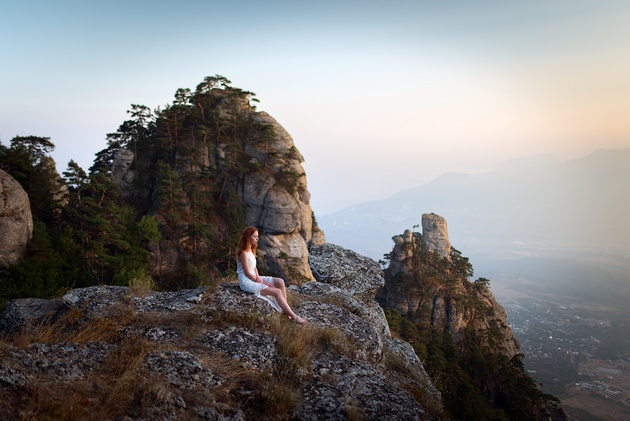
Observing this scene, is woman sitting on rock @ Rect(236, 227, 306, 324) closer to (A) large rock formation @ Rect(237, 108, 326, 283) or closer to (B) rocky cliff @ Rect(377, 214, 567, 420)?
(A) large rock formation @ Rect(237, 108, 326, 283)

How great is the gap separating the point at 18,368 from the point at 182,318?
116 inches

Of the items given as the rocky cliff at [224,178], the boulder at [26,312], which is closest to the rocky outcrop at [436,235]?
the rocky cliff at [224,178]

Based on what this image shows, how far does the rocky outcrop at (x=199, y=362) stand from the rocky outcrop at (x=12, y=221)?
1427 centimetres

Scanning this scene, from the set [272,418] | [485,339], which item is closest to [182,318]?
[272,418]

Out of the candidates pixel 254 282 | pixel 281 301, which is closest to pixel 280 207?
pixel 254 282

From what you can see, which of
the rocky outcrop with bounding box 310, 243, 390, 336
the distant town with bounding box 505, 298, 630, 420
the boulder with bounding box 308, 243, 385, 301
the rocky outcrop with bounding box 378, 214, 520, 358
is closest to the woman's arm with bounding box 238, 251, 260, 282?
the rocky outcrop with bounding box 310, 243, 390, 336

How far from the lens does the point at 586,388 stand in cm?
5469

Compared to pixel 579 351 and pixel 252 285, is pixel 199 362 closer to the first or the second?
pixel 252 285

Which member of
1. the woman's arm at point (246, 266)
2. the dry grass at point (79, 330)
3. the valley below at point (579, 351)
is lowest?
the valley below at point (579, 351)

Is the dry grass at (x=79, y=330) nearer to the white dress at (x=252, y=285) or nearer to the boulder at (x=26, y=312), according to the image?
the boulder at (x=26, y=312)

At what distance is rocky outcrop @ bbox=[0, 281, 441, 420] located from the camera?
148 inches

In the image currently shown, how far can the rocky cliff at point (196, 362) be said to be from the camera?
371 centimetres

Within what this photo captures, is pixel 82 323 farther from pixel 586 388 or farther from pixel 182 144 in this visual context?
pixel 586 388

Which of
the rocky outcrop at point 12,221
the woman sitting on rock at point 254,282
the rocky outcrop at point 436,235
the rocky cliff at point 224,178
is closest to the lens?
the woman sitting on rock at point 254,282
